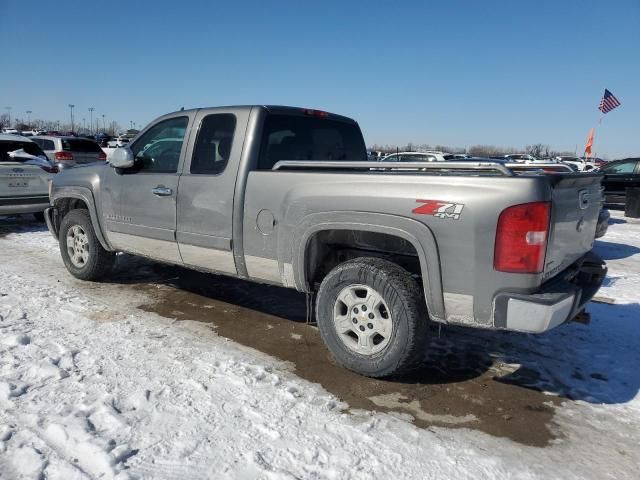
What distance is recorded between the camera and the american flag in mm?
22406

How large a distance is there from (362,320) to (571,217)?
155 centimetres

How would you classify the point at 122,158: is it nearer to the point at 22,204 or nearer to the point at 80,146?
the point at 22,204

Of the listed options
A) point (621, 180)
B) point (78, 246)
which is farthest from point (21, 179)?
point (621, 180)

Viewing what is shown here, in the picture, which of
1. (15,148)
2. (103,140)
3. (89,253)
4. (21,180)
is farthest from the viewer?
(103,140)

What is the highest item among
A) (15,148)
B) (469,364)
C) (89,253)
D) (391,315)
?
(15,148)

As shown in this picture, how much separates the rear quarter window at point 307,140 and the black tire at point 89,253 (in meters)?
2.60

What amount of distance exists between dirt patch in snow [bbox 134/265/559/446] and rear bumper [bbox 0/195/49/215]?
496cm

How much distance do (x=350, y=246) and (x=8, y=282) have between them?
4212 millimetres

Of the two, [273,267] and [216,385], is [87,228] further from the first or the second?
[216,385]

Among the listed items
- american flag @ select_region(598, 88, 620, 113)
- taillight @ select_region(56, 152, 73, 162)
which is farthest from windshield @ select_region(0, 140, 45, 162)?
american flag @ select_region(598, 88, 620, 113)

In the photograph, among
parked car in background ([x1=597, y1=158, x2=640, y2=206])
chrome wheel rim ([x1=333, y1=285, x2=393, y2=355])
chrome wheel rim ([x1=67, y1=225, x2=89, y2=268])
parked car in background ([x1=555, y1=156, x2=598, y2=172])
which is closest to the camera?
chrome wheel rim ([x1=333, y1=285, x2=393, y2=355])

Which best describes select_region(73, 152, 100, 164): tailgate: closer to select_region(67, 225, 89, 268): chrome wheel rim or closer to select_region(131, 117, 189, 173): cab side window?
select_region(67, 225, 89, 268): chrome wheel rim

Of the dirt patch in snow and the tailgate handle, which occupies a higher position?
the tailgate handle

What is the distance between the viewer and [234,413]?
291 cm
